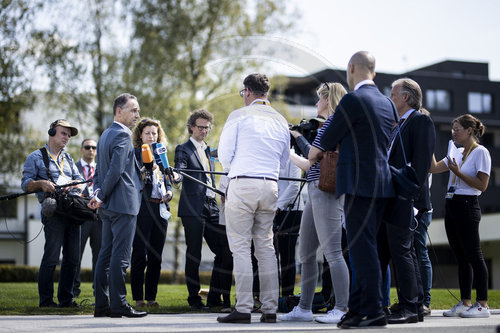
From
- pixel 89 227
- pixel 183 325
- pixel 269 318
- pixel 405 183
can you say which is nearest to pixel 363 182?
pixel 405 183

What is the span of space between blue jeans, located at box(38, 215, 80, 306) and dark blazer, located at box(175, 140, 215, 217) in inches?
50.1

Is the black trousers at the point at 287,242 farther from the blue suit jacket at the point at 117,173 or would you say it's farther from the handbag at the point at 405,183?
the handbag at the point at 405,183

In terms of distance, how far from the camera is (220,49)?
949 inches

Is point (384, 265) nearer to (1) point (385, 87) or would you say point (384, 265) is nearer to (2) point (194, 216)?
(2) point (194, 216)

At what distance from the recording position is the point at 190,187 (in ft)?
26.5

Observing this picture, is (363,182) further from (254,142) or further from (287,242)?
(287,242)

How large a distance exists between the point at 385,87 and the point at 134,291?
4086 centimetres

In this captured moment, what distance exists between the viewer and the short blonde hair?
6.57m

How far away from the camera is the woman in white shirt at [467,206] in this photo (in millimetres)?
7320

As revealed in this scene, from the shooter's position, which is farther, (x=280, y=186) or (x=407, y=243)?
(x=280, y=186)

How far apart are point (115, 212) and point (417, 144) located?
2793 millimetres

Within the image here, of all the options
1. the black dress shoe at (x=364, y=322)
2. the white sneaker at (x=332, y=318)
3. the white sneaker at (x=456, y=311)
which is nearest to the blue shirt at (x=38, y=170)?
the white sneaker at (x=332, y=318)

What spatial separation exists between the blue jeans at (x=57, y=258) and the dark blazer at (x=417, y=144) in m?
3.77

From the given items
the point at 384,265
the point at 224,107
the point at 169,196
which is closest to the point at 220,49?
the point at 224,107
